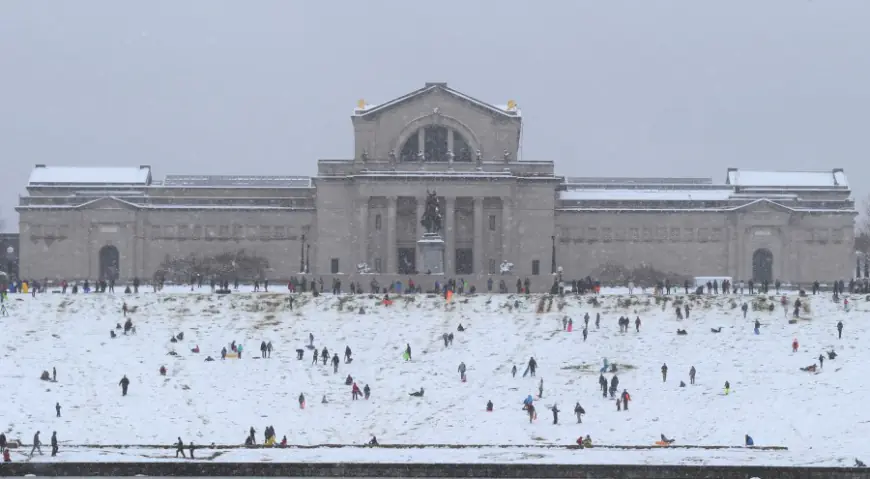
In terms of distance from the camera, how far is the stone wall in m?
42.2

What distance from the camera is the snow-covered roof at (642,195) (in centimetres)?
10412

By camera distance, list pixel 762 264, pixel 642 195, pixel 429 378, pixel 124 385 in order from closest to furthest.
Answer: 1. pixel 124 385
2. pixel 429 378
3. pixel 762 264
4. pixel 642 195

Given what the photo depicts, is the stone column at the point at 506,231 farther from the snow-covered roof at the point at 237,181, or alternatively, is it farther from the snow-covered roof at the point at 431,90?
the snow-covered roof at the point at 237,181

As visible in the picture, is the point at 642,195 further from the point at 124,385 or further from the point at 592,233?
the point at 124,385

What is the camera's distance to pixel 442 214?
320 ft

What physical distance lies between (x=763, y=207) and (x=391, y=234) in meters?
25.8

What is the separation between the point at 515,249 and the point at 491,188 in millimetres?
4743

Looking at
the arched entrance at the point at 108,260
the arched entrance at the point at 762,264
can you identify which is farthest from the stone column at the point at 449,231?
the arched entrance at the point at 108,260

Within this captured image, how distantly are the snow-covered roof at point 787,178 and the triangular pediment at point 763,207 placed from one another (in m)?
4.09

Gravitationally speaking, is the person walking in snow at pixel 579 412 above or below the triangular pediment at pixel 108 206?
below

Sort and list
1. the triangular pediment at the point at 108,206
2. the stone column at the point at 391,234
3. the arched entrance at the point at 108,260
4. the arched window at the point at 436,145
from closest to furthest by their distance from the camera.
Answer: the stone column at the point at 391,234
the arched window at the point at 436,145
the triangular pediment at the point at 108,206
the arched entrance at the point at 108,260

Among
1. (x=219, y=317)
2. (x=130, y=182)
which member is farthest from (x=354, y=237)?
(x=219, y=317)

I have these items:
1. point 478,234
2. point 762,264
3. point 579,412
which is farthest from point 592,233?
point 579,412

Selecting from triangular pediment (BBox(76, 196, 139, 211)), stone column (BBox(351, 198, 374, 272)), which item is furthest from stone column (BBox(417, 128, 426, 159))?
triangular pediment (BBox(76, 196, 139, 211))
